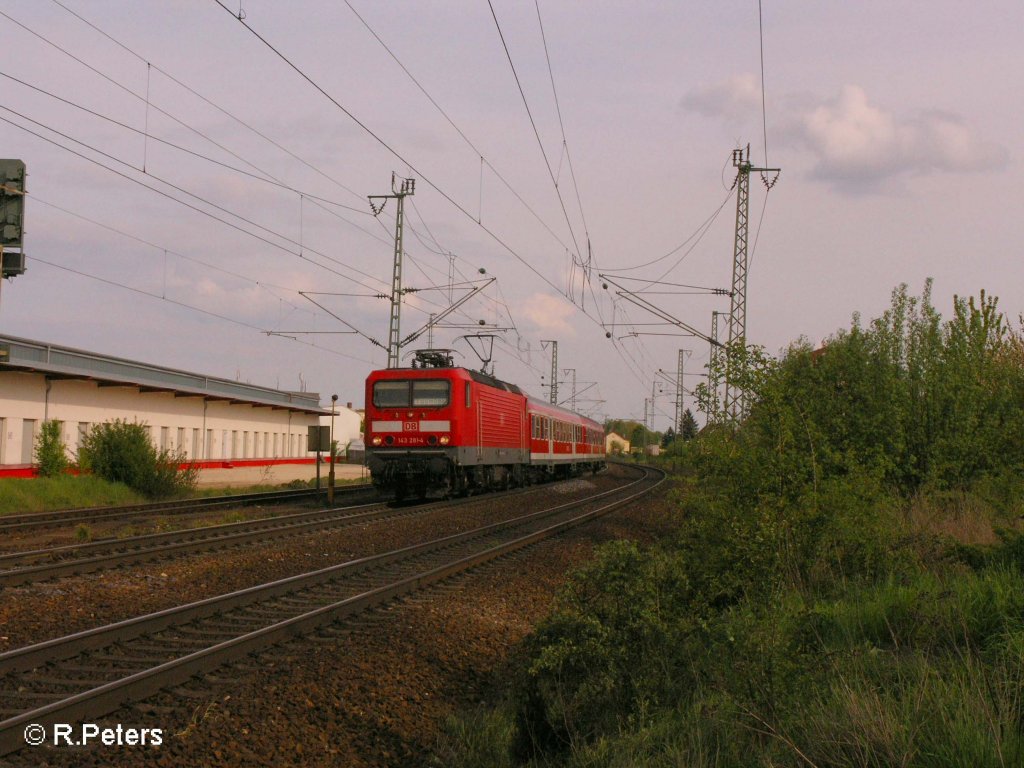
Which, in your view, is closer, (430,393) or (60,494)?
(60,494)

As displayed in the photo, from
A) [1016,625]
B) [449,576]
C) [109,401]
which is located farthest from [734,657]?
[109,401]

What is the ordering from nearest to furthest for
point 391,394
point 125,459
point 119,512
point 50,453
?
point 119,512
point 391,394
point 125,459
point 50,453

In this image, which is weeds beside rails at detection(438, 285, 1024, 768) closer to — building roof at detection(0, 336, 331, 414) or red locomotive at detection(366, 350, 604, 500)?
red locomotive at detection(366, 350, 604, 500)

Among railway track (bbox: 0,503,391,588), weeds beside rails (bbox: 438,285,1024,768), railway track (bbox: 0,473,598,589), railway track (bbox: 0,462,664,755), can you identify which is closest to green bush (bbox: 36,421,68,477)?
railway track (bbox: 0,473,598,589)

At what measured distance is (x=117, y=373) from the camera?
32.0 metres

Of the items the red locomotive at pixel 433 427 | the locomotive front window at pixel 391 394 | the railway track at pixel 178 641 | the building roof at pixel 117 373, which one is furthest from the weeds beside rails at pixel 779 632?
the building roof at pixel 117 373

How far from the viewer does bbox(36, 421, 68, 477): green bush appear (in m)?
26.7

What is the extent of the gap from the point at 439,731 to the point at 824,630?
9.63 feet

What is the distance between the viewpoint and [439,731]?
6.04m

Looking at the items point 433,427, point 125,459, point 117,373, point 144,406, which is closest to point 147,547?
point 433,427

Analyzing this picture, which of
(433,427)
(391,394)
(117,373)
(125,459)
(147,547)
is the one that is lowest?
(147,547)

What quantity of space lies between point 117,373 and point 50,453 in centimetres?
570

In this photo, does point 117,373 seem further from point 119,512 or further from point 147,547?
point 147,547

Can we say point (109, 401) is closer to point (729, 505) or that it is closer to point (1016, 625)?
point (729, 505)
